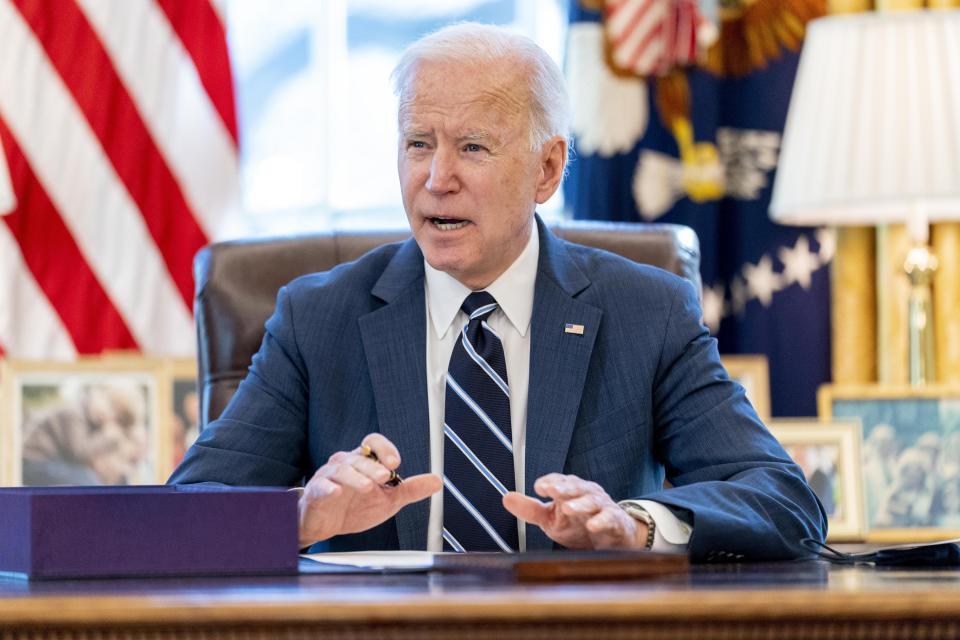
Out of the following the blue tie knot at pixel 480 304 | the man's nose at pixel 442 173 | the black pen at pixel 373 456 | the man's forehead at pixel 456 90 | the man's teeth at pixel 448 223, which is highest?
the man's forehead at pixel 456 90

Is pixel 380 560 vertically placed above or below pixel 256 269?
below

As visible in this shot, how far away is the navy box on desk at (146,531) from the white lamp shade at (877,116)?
1.84m

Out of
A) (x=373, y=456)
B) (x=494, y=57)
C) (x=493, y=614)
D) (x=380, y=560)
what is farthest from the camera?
(x=494, y=57)

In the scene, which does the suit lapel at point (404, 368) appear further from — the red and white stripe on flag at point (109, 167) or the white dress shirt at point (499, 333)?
the red and white stripe on flag at point (109, 167)

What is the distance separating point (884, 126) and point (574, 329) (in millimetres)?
1149

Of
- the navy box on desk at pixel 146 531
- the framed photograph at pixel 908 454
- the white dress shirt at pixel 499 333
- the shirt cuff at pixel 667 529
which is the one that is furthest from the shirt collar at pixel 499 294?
the framed photograph at pixel 908 454

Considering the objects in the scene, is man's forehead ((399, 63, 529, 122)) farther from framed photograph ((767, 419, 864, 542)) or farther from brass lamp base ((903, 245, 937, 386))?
brass lamp base ((903, 245, 937, 386))

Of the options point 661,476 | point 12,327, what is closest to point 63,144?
point 12,327

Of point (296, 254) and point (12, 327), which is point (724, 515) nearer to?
point (296, 254)

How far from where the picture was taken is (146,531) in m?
1.27

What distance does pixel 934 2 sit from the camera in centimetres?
314

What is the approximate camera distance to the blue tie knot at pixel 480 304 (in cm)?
204

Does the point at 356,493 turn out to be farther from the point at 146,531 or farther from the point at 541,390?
the point at 541,390

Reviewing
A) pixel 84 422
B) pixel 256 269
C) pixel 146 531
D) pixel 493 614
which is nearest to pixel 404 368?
pixel 256 269
